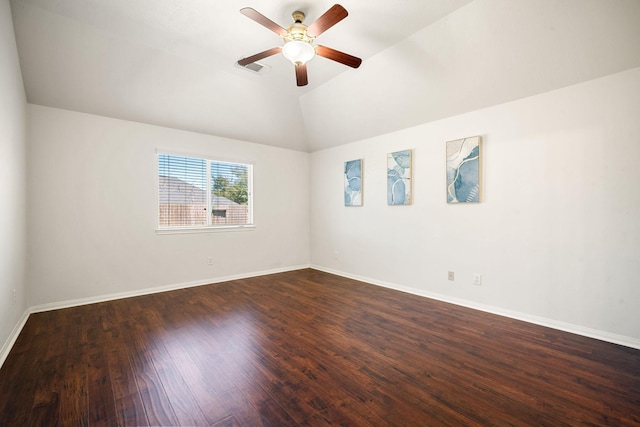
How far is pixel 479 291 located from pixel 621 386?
1562mm

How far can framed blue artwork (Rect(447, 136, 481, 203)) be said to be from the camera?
344cm

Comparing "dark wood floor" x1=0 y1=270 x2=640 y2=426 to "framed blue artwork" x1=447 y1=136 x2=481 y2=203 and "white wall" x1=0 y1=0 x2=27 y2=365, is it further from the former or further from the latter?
"framed blue artwork" x1=447 y1=136 x2=481 y2=203

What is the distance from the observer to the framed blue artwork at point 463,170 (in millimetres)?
3439

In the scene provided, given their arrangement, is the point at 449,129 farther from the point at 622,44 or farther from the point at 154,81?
the point at 154,81

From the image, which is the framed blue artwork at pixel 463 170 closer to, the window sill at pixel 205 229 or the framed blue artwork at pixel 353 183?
the framed blue artwork at pixel 353 183

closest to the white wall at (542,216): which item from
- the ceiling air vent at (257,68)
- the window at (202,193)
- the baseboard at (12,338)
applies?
the ceiling air vent at (257,68)

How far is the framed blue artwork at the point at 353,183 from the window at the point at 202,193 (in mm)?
1796

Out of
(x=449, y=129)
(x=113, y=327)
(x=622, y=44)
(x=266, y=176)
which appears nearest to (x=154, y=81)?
(x=266, y=176)

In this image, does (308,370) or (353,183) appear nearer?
(308,370)

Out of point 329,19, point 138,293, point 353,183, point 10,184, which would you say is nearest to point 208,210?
point 138,293

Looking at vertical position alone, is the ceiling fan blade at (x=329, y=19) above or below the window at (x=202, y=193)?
above

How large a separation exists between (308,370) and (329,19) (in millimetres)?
2671

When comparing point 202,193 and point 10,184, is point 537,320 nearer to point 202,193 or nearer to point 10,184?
point 202,193

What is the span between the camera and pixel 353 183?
16.5 feet
